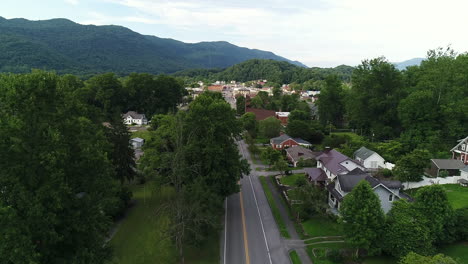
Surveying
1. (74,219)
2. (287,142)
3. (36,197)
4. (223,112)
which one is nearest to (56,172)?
(36,197)

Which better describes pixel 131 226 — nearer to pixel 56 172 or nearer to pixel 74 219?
pixel 74 219

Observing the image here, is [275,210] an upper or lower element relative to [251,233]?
upper

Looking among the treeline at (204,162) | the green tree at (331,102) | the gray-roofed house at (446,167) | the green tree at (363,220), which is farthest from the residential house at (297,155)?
the green tree at (331,102)

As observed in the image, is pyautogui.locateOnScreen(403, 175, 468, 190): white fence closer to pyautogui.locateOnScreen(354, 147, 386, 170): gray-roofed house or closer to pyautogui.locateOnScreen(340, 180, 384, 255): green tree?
pyautogui.locateOnScreen(354, 147, 386, 170): gray-roofed house

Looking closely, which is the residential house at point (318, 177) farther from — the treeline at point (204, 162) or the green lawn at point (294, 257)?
the green lawn at point (294, 257)

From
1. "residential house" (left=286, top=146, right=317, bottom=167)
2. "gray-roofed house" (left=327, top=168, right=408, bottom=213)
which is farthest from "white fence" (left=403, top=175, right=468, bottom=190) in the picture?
"residential house" (left=286, top=146, right=317, bottom=167)

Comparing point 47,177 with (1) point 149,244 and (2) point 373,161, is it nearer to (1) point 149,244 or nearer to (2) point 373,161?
(1) point 149,244

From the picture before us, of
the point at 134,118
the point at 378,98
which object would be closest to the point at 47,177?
the point at 378,98
